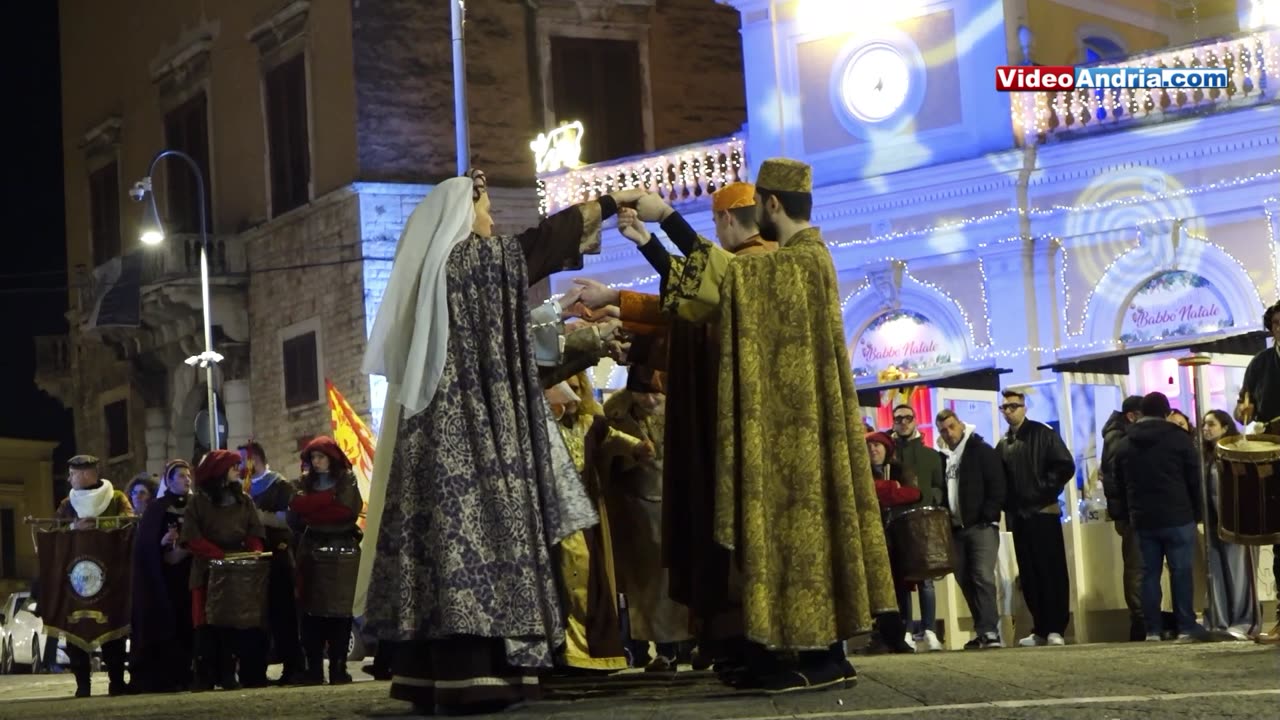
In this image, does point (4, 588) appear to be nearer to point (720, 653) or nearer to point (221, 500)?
point (221, 500)

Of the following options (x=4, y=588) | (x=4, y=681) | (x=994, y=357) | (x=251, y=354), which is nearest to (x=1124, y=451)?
(x=994, y=357)

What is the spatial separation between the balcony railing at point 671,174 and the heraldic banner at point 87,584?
1007 centimetres

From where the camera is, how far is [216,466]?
472 inches

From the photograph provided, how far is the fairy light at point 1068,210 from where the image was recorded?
1864 centimetres

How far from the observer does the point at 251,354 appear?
2923 centimetres

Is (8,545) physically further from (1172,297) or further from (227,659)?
(227,659)

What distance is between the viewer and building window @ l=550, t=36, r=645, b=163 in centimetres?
2791

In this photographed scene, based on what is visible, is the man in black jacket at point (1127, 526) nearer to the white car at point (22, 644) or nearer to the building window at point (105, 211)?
the white car at point (22, 644)

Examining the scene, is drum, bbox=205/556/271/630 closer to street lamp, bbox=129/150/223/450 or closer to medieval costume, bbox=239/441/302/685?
medieval costume, bbox=239/441/302/685

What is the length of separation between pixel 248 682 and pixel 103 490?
1.81m

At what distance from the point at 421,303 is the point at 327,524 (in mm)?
5311

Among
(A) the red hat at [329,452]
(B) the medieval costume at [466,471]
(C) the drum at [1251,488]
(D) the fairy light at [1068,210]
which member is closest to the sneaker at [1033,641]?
(C) the drum at [1251,488]

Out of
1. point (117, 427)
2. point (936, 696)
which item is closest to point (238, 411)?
point (117, 427)

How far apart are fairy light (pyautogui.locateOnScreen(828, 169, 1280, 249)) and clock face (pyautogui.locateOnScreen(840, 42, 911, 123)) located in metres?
1.24
